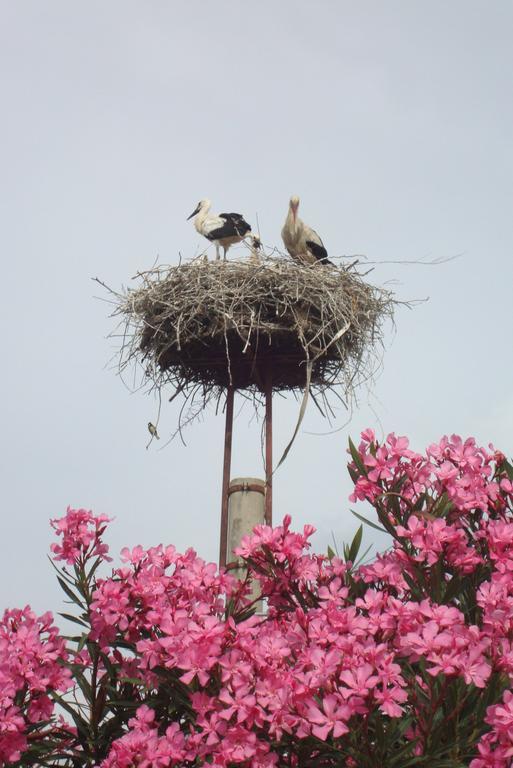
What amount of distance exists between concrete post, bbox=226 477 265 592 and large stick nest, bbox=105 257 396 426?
1096 millimetres

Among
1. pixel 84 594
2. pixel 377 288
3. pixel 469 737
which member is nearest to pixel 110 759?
pixel 84 594

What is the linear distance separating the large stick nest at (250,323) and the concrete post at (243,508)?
1096 millimetres

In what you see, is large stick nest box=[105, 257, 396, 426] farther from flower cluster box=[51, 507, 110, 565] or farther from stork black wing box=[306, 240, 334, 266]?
flower cluster box=[51, 507, 110, 565]

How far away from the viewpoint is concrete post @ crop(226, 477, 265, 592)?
216 inches

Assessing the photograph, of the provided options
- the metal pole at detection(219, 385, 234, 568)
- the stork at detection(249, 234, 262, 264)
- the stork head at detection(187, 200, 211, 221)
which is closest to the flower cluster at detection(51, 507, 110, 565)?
the metal pole at detection(219, 385, 234, 568)

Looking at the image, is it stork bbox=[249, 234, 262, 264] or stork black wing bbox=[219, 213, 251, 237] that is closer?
stork bbox=[249, 234, 262, 264]

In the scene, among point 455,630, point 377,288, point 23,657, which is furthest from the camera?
point 377,288

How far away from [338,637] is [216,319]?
4651 mm

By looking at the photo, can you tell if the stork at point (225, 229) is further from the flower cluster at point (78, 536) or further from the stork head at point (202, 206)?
the flower cluster at point (78, 536)

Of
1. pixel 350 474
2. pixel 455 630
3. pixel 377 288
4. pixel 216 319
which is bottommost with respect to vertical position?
pixel 455 630

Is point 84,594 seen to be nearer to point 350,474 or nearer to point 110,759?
point 110,759

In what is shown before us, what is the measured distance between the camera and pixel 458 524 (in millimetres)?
2846

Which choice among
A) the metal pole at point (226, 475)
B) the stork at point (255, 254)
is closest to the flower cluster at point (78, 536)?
the metal pole at point (226, 475)

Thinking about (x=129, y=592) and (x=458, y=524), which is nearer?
(x=129, y=592)
